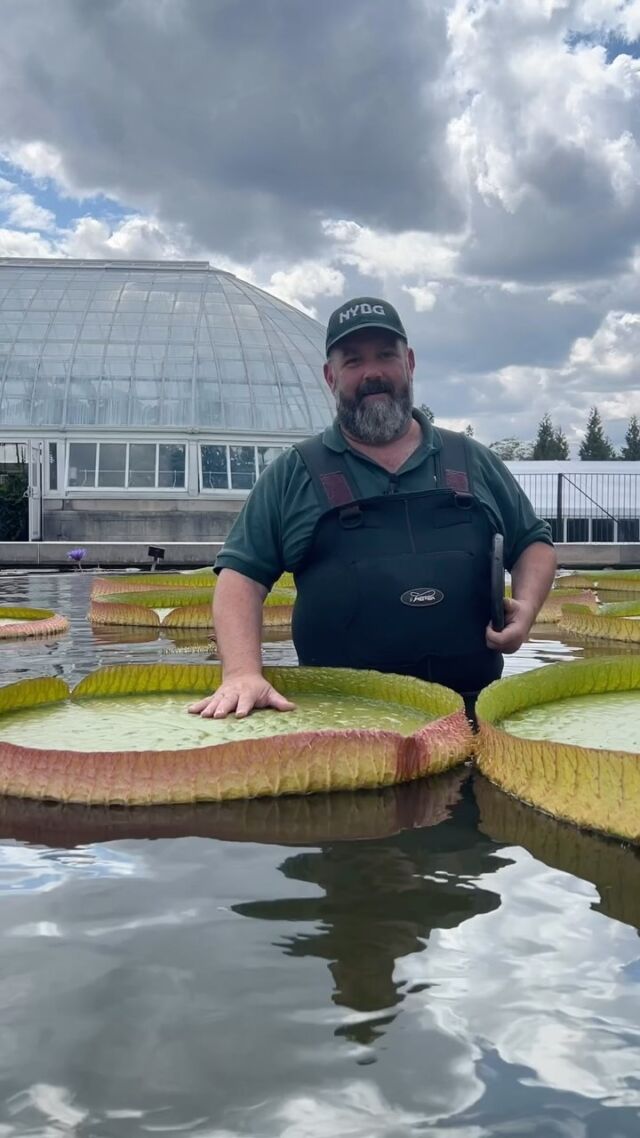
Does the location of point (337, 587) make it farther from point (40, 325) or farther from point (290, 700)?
point (40, 325)

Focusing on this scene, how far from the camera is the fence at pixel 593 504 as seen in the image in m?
38.3

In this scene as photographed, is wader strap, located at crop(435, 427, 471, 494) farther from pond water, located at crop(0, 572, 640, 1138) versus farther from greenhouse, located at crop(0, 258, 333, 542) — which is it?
greenhouse, located at crop(0, 258, 333, 542)

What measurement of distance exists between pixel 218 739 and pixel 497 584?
4.20ft

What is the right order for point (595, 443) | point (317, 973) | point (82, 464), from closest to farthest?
point (317, 973)
point (82, 464)
point (595, 443)

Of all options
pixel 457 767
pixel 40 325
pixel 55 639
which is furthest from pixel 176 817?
pixel 40 325

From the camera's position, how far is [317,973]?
211 cm

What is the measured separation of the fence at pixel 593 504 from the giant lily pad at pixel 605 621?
1072 inches

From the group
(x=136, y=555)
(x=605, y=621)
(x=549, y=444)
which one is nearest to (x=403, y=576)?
(x=605, y=621)

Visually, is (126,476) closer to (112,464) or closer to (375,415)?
(112,464)

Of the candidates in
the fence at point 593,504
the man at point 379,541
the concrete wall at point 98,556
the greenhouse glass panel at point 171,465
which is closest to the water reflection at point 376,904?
the man at point 379,541

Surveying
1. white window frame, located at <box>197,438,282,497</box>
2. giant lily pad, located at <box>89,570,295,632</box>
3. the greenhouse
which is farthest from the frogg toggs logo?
white window frame, located at <box>197,438,282,497</box>

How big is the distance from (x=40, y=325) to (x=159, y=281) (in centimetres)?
592

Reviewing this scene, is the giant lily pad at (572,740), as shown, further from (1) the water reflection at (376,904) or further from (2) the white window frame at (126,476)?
(2) the white window frame at (126,476)

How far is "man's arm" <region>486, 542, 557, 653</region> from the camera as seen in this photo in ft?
14.3
